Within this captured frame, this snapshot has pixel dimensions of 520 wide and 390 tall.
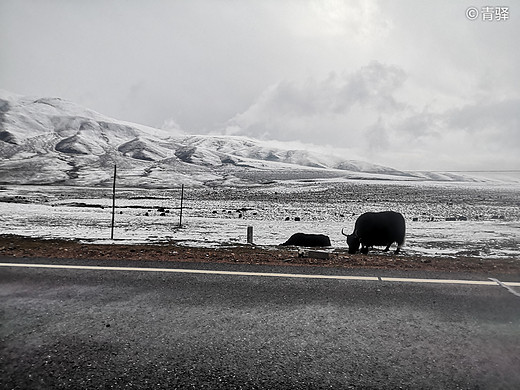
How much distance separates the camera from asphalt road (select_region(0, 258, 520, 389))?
2592 mm

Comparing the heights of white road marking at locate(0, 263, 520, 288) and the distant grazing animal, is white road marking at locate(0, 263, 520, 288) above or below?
above

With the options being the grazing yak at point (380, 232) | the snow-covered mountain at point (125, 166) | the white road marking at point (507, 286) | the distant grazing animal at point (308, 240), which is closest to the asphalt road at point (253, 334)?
the white road marking at point (507, 286)

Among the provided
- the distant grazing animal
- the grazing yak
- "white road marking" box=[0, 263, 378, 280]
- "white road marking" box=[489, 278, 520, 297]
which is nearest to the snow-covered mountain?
the distant grazing animal

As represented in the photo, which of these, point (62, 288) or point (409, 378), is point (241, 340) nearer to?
point (409, 378)

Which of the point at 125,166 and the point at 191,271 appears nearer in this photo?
the point at 191,271

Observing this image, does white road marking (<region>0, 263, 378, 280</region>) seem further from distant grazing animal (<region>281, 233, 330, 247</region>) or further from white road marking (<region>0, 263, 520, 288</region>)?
distant grazing animal (<region>281, 233, 330, 247</region>)

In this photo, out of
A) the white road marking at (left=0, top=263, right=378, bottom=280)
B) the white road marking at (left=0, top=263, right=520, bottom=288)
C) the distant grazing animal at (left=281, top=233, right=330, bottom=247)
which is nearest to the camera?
the white road marking at (left=0, top=263, right=520, bottom=288)

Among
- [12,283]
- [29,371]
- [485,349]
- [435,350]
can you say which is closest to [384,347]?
[435,350]

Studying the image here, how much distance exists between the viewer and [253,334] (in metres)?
3.30

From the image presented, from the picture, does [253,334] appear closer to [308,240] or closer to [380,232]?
[308,240]

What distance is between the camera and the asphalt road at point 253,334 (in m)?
2.59

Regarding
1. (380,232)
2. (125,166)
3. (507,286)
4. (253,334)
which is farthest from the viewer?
(125,166)

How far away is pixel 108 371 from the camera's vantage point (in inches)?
104

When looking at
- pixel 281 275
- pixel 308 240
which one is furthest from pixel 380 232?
pixel 281 275
